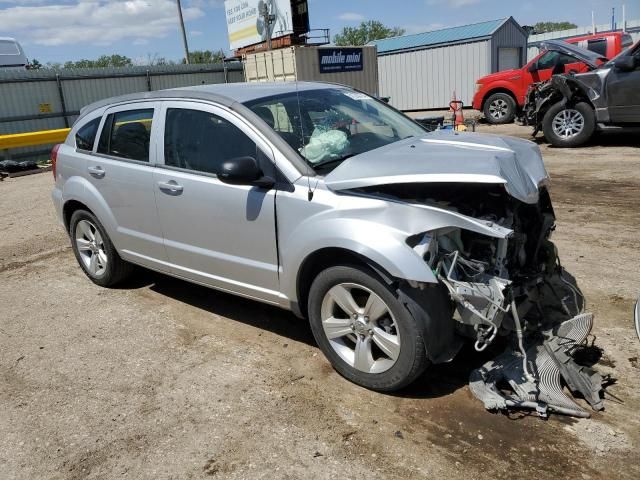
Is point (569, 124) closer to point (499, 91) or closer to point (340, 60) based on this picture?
point (499, 91)

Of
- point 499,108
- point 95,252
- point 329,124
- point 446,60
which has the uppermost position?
point 446,60

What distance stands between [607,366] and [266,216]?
2262mm

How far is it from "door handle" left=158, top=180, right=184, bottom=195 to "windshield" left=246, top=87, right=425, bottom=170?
796 mm

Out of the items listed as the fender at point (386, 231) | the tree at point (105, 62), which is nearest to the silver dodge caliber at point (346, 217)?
the fender at point (386, 231)

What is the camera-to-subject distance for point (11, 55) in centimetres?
1628

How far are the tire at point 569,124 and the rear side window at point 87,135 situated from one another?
879cm

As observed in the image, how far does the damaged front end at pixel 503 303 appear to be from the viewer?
287 cm

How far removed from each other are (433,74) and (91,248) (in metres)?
21.5

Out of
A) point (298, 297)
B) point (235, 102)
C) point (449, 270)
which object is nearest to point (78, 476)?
point (298, 297)

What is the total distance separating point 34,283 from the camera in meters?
5.64

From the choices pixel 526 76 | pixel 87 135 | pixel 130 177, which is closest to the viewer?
pixel 130 177

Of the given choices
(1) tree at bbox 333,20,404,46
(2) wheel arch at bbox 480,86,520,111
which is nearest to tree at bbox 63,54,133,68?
(1) tree at bbox 333,20,404,46

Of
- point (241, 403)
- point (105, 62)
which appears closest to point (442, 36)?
point (241, 403)

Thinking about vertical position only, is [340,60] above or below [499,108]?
above
